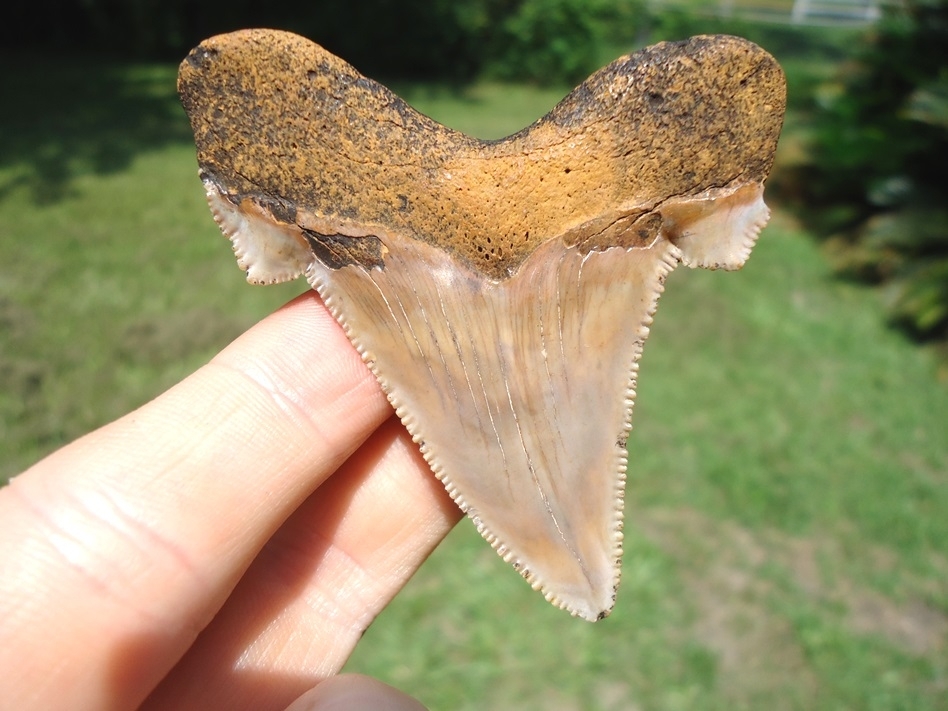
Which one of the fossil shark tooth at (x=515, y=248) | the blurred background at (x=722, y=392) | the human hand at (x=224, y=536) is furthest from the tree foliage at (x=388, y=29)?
the human hand at (x=224, y=536)

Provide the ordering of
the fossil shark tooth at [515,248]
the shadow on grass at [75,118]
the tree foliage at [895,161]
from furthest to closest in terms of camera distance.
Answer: the shadow on grass at [75,118] → the tree foliage at [895,161] → the fossil shark tooth at [515,248]

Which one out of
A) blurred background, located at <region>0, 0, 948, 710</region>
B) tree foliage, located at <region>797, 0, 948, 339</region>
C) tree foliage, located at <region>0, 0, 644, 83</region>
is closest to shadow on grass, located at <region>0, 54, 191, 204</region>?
blurred background, located at <region>0, 0, 948, 710</region>

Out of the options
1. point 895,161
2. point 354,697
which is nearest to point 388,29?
point 895,161

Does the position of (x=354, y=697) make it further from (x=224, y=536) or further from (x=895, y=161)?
(x=895, y=161)

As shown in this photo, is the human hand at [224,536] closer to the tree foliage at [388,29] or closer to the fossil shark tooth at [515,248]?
the fossil shark tooth at [515,248]

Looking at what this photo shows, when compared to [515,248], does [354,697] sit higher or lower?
lower

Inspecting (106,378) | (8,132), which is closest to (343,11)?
(8,132)

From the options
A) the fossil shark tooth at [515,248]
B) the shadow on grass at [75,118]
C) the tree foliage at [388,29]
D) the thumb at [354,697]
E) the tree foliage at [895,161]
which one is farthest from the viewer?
the tree foliage at [388,29]

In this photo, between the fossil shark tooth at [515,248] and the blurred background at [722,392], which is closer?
the fossil shark tooth at [515,248]
